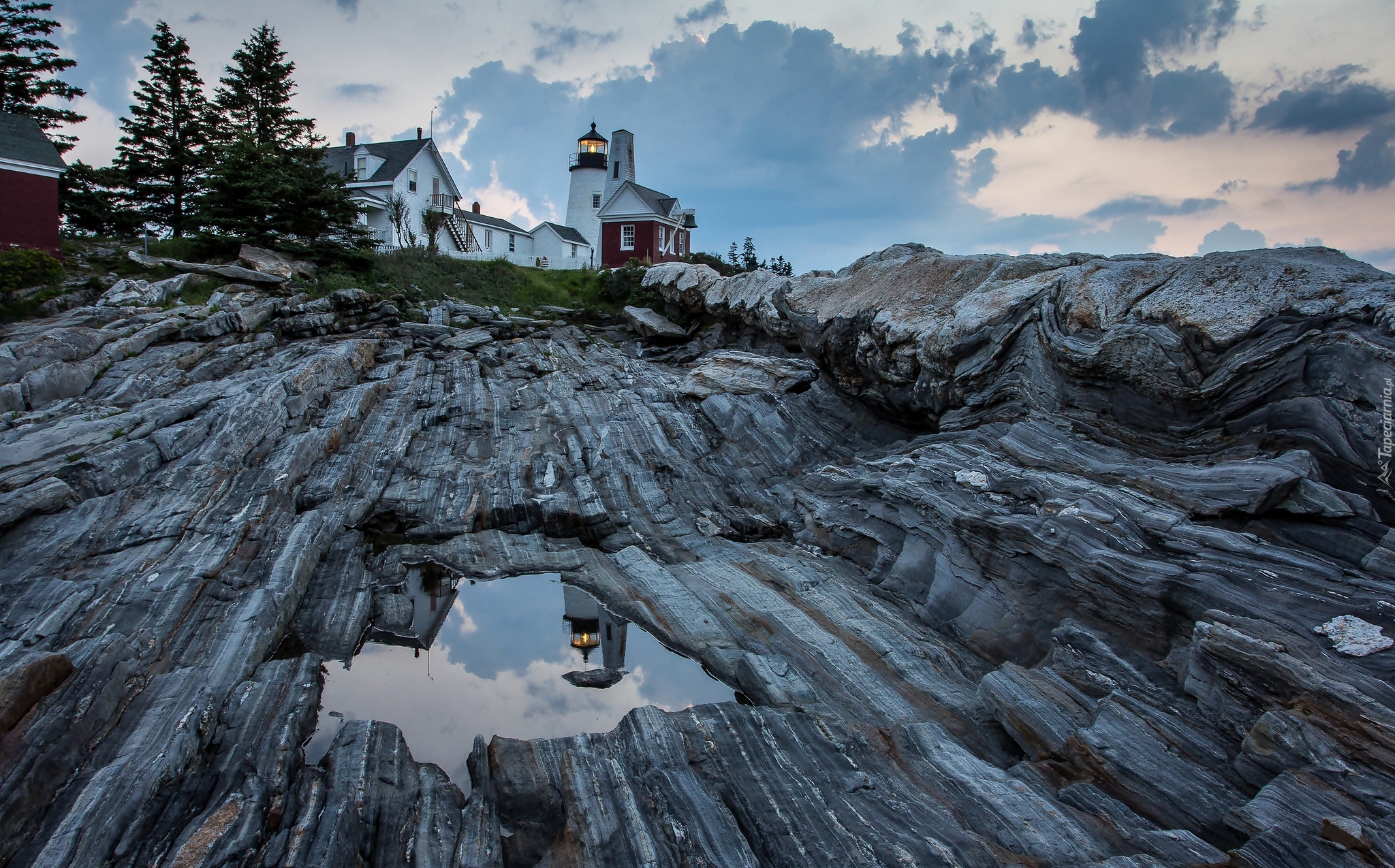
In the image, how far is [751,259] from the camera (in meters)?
68.3

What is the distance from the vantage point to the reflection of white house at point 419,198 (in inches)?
1849

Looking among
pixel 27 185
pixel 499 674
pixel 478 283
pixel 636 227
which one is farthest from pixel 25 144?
pixel 636 227

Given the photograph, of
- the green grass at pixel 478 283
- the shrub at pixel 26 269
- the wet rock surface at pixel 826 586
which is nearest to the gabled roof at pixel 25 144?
the shrub at pixel 26 269

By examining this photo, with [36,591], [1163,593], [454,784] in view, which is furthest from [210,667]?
[1163,593]

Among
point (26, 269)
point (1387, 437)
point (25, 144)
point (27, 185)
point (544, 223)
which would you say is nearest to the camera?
point (1387, 437)

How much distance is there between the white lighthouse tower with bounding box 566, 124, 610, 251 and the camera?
61375 mm

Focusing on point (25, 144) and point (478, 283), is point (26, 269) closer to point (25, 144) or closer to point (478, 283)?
point (25, 144)

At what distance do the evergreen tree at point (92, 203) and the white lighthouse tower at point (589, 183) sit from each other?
109 feet

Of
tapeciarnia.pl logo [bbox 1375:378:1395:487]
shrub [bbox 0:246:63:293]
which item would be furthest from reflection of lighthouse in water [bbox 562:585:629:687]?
shrub [bbox 0:246:63:293]

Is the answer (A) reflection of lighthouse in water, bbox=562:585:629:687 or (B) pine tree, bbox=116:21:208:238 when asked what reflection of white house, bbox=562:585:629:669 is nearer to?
(A) reflection of lighthouse in water, bbox=562:585:629:687

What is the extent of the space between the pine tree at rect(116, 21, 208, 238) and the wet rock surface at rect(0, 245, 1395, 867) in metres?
16.7

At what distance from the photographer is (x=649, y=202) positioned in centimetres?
5300

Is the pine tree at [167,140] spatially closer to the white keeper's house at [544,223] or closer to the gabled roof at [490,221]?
the white keeper's house at [544,223]

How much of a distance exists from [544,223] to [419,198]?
11.6 metres
